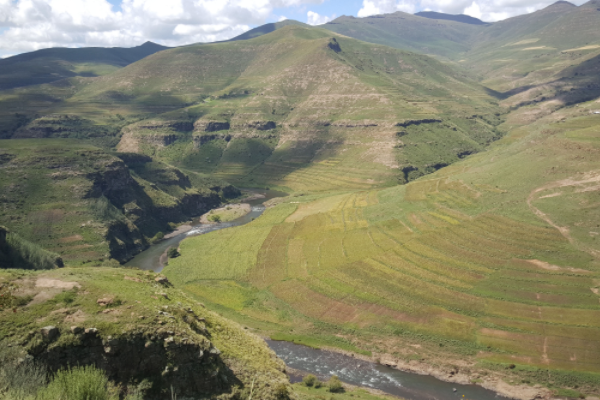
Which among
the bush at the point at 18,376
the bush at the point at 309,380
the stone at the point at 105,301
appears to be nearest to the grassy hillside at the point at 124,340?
the stone at the point at 105,301

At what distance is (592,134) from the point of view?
142750 millimetres

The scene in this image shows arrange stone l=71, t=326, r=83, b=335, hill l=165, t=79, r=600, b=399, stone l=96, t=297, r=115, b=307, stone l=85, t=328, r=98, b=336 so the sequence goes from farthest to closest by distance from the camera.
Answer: hill l=165, t=79, r=600, b=399, stone l=96, t=297, r=115, b=307, stone l=85, t=328, r=98, b=336, stone l=71, t=326, r=83, b=335

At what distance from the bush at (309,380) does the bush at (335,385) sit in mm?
2499

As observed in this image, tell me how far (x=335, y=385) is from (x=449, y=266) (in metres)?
47.3

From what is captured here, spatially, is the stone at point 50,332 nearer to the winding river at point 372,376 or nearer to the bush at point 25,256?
the winding river at point 372,376

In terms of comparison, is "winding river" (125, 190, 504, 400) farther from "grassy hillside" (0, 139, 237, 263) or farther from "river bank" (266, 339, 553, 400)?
"grassy hillside" (0, 139, 237, 263)

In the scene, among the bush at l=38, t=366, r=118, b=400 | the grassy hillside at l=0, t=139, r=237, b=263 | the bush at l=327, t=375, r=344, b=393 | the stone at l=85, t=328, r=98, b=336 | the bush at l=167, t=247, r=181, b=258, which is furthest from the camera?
the bush at l=167, t=247, r=181, b=258

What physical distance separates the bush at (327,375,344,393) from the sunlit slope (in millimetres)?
14506

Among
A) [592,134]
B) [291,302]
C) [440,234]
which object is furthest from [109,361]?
[592,134]

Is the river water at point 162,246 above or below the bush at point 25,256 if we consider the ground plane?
below

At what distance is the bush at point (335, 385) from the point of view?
6681cm

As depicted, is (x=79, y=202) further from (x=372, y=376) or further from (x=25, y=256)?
(x=372, y=376)

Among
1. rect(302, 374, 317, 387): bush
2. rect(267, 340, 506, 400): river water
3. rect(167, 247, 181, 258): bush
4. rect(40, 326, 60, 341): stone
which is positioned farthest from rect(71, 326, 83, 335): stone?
rect(167, 247, 181, 258): bush

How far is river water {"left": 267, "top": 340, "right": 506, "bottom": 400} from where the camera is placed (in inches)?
2704
